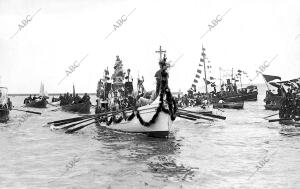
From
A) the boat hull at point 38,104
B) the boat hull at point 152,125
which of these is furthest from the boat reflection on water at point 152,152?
the boat hull at point 38,104

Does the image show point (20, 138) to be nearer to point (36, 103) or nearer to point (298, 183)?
point (298, 183)

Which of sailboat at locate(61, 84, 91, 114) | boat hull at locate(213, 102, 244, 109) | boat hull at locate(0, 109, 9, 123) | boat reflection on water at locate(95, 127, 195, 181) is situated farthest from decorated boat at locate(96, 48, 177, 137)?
boat hull at locate(213, 102, 244, 109)

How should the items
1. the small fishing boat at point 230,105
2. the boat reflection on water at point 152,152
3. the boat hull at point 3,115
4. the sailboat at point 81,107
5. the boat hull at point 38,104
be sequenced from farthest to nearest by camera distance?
the boat hull at point 38,104 < the small fishing boat at point 230,105 < the sailboat at point 81,107 < the boat hull at point 3,115 < the boat reflection on water at point 152,152

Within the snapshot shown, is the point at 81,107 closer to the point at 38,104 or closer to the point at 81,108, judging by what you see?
the point at 81,108

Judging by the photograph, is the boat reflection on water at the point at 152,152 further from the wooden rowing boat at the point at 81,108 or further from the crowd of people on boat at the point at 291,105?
the wooden rowing boat at the point at 81,108

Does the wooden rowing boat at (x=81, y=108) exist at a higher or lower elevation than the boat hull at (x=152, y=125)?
higher

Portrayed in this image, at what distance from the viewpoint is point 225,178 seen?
45.6 feet

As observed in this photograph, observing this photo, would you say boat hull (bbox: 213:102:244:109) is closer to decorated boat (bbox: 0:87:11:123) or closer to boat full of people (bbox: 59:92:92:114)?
boat full of people (bbox: 59:92:92:114)

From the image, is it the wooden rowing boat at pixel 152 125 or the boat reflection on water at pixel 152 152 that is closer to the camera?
the boat reflection on water at pixel 152 152

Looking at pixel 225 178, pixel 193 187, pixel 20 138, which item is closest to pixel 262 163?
pixel 225 178

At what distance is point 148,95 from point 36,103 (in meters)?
56.7

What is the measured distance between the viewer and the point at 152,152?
67.0 ft

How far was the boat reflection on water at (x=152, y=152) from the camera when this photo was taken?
15.1 meters

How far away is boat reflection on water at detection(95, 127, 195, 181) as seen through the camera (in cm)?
1509
